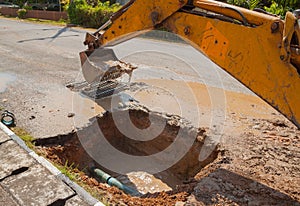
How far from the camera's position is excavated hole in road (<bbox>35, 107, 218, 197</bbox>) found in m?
4.98

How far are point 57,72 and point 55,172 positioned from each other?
17.2 ft

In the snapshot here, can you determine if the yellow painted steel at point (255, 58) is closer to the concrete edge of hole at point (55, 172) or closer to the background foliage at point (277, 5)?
the concrete edge of hole at point (55, 172)

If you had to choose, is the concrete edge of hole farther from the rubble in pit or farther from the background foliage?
the background foliage

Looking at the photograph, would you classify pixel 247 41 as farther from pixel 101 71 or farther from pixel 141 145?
pixel 101 71

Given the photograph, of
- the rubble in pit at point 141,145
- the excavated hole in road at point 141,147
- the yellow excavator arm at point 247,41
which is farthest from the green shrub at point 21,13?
the yellow excavator arm at point 247,41

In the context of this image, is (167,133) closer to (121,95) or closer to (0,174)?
(121,95)

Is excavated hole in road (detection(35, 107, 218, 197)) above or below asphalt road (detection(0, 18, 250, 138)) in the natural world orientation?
below

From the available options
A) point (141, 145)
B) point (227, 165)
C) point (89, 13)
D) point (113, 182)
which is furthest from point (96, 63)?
point (89, 13)

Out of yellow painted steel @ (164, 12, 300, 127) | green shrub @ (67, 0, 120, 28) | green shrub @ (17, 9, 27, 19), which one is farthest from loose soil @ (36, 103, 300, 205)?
green shrub @ (17, 9, 27, 19)

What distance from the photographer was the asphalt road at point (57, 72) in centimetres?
576

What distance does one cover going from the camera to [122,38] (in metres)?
5.07

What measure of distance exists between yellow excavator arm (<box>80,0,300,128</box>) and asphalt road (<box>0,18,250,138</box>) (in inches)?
109

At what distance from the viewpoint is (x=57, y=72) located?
862 centimetres

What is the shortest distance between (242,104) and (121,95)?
9.06 ft
